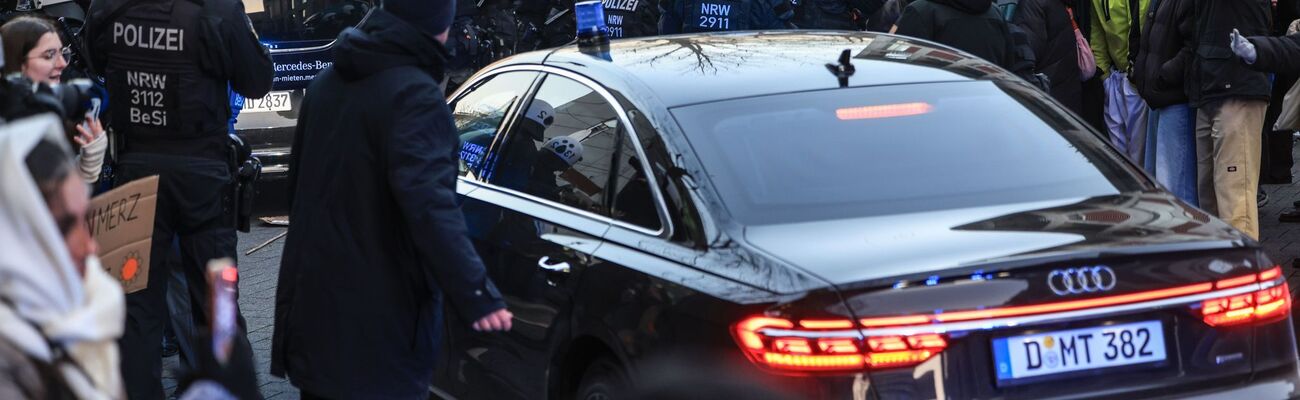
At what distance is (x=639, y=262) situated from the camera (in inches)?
179

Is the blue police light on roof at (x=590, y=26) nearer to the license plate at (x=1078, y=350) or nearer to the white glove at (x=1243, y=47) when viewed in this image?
the license plate at (x=1078, y=350)

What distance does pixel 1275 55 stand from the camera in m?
8.73

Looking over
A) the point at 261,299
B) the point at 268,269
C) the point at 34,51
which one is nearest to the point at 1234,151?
the point at 261,299

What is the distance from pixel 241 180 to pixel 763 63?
2433mm

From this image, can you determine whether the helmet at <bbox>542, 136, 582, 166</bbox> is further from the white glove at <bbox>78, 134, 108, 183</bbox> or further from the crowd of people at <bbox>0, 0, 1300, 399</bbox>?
the white glove at <bbox>78, 134, 108, 183</bbox>

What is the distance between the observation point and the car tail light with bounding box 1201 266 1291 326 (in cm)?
417

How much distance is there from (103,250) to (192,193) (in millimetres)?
928

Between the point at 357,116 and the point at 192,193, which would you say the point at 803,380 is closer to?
the point at 357,116

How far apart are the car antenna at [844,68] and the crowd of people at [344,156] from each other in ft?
3.52

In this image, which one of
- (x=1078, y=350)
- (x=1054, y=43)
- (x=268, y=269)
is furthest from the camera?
(x=1054, y=43)

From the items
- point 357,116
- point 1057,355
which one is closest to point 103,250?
point 357,116

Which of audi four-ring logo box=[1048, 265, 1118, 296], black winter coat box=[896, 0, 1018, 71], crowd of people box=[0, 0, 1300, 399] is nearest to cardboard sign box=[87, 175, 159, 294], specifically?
crowd of people box=[0, 0, 1300, 399]

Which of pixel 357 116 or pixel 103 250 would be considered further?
pixel 103 250

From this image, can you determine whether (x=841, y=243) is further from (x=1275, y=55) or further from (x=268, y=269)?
(x=268, y=269)
